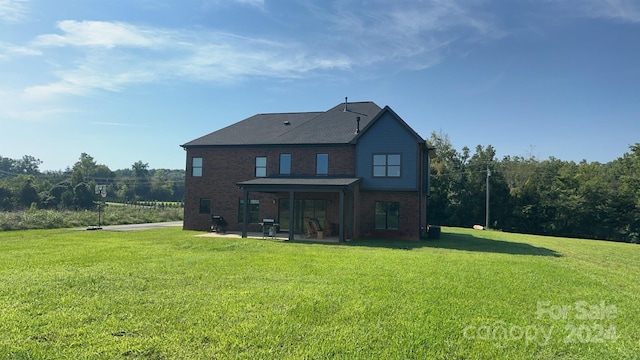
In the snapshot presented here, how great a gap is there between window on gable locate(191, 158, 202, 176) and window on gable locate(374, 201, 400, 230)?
36.3 ft

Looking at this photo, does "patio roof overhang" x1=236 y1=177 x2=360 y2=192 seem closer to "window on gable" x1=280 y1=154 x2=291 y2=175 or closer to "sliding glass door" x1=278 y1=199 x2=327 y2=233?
"sliding glass door" x1=278 y1=199 x2=327 y2=233

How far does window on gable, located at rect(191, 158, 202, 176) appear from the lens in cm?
2405

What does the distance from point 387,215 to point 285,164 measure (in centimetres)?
646

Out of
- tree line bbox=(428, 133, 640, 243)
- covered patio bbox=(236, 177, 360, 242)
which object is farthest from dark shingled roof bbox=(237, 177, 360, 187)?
tree line bbox=(428, 133, 640, 243)

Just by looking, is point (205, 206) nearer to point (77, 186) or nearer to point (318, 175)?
point (318, 175)

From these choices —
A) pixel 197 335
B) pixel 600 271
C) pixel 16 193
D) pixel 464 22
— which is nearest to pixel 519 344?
pixel 197 335

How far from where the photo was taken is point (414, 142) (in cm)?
2003

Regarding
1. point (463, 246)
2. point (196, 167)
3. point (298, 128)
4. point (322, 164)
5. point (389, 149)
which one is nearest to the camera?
point (463, 246)

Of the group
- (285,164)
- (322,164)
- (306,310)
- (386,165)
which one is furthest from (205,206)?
(306,310)

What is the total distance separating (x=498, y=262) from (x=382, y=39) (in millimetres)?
10548

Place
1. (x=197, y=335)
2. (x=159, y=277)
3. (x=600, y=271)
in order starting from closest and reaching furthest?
(x=197, y=335)
(x=159, y=277)
(x=600, y=271)

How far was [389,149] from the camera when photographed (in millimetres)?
20344

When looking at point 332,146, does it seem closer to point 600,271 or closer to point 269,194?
point 269,194

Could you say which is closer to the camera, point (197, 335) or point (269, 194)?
point (197, 335)
